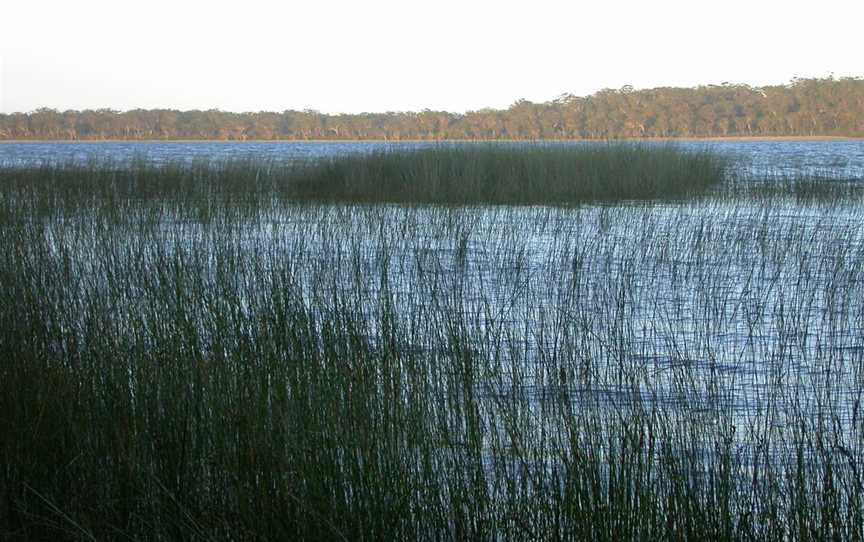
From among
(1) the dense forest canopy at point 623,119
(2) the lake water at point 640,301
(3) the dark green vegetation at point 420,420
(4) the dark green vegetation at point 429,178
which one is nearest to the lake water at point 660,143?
(4) the dark green vegetation at point 429,178

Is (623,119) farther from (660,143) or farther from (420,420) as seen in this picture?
(420,420)

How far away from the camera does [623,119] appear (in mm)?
64688

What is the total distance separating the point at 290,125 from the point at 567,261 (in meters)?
76.1

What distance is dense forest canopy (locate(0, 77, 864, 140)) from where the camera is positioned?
60750mm

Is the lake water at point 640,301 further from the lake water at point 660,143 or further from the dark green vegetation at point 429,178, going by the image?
the lake water at point 660,143

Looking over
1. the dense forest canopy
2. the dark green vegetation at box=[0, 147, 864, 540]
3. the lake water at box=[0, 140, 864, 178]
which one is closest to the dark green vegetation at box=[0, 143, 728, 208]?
the lake water at box=[0, 140, 864, 178]

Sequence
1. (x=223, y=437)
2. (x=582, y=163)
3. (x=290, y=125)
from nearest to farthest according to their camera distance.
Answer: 1. (x=223, y=437)
2. (x=582, y=163)
3. (x=290, y=125)

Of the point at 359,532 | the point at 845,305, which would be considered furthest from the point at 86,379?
the point at 845,305

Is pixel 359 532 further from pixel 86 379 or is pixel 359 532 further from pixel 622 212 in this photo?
pixel 622 212

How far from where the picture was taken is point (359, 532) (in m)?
1.98

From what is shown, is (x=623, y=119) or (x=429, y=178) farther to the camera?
(x=623, y=119)

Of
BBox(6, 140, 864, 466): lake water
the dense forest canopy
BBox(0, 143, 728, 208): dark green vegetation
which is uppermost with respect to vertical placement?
the dense forest canopy

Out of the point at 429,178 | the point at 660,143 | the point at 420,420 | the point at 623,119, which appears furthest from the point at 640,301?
the point at 623,119

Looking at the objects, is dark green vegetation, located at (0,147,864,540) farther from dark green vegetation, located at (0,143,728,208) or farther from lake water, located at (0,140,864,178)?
lake water, located at (0,140,864,178)
